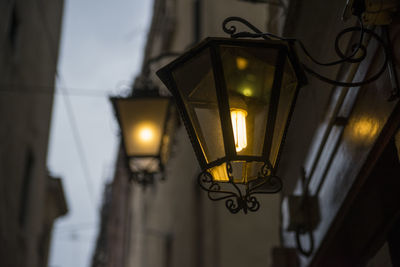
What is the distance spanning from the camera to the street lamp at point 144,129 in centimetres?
623

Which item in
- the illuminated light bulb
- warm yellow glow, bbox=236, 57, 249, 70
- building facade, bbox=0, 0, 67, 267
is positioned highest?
building facade, bbox=0, 0, 67, 267

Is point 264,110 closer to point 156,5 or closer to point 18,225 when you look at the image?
point 18,225

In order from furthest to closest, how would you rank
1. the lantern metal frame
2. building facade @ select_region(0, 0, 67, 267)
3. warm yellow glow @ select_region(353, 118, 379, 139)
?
1. building facade @ select_region(0, 0, 67, 267)
2. warm yellow glow @ select_region(353, 118, 379, 139)
3. the lantern metal frame

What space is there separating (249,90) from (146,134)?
315 centimetres

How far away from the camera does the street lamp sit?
6234 millimetres

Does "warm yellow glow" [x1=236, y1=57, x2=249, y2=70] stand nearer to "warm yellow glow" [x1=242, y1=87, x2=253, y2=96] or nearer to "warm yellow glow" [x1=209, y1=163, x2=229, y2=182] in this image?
"warm yellow glow" [x1=242, y1=87, x2=253, y2=96]

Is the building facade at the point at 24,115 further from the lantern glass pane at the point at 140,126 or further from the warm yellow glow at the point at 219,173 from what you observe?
the warm yellow glow at the point at 219,173

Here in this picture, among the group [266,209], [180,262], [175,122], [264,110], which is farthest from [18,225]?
[264,110]

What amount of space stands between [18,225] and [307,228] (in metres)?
7.00

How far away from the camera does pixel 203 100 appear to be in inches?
130

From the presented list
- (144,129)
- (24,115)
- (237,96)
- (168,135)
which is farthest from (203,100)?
(24,115)

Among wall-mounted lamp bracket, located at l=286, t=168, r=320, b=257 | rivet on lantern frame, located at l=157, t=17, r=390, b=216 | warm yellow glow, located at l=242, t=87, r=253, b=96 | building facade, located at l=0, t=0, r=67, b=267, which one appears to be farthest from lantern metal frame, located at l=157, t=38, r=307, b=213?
building facade, located at l=0, t=0, r=67, b=267

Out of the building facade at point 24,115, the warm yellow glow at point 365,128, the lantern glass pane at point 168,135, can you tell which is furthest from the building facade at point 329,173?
the building facade at point 24,115

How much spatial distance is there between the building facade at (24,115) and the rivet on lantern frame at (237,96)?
6350 mm
